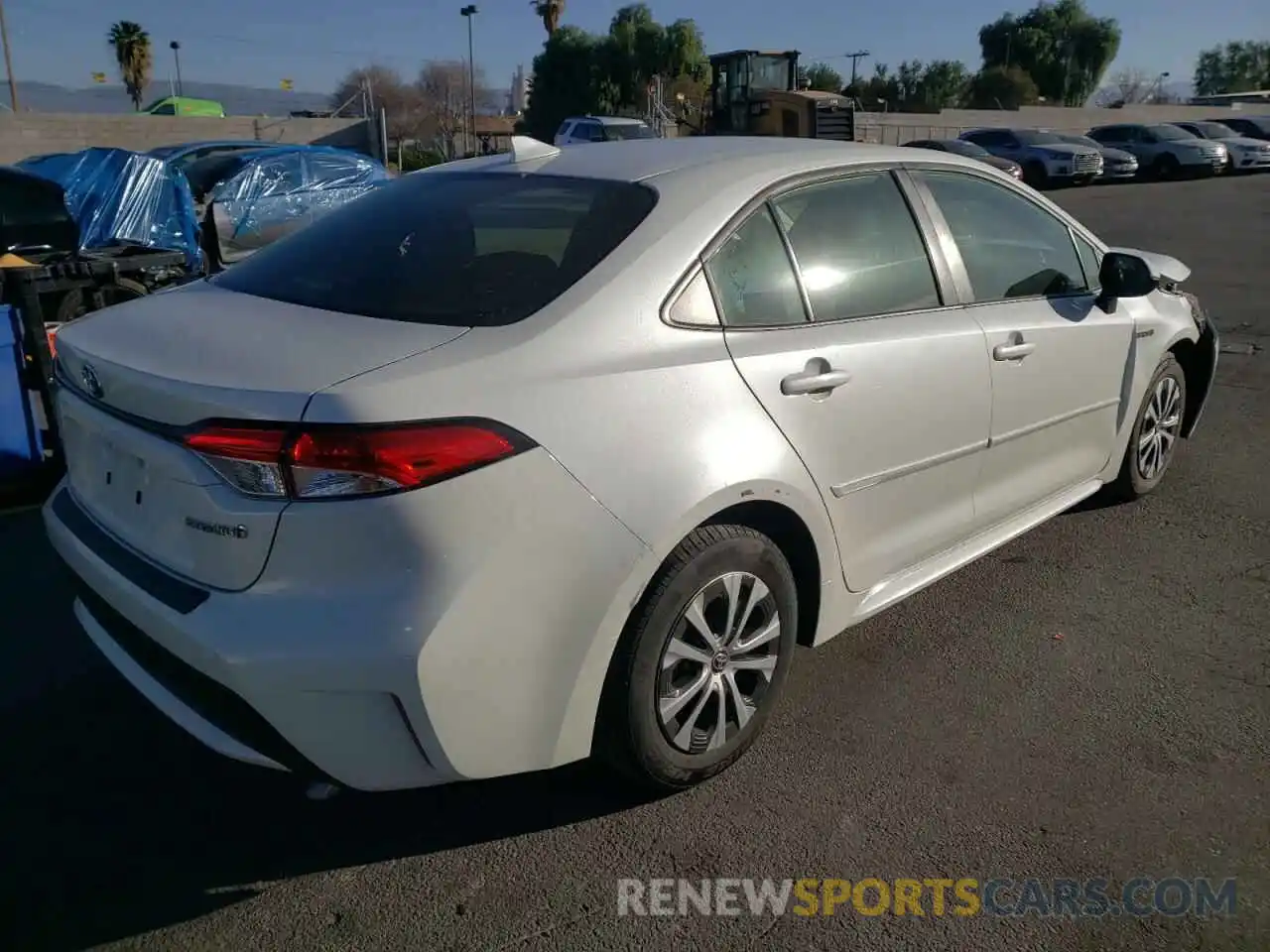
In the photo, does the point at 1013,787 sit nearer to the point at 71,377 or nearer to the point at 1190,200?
the point at 71,377

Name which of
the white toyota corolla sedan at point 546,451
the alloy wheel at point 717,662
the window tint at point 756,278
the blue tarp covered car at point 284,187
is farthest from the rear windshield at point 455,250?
the blue tarp covered car at point 284,187

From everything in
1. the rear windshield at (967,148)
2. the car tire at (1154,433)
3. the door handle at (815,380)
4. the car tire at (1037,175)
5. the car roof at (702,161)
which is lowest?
the car tire at (1037,175)

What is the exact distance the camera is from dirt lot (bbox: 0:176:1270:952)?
7.93 feet

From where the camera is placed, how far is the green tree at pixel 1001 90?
6744 cm

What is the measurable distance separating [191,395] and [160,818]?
122 cm

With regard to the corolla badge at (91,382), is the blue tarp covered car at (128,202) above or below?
below

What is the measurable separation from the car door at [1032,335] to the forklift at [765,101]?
23.1 metres

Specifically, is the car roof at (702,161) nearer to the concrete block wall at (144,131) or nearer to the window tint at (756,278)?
the window tint at (756,278)

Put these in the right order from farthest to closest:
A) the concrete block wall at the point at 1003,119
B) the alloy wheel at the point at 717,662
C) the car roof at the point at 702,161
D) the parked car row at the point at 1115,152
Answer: the concrete block wall at the point at 1003,119 < the parked car row at the point at 1115,152 < the car roof at the point at 702,161 < the alloy wheel at the point at 717,662

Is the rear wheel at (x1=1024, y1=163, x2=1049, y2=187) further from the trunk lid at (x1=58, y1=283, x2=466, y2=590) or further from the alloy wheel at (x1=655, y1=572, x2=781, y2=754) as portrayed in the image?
the trunk lid at (x1=58, y1=283, x2=466, y2=590)

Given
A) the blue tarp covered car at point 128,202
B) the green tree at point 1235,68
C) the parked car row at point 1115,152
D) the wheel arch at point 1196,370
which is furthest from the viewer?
the green tree at point 1235,68

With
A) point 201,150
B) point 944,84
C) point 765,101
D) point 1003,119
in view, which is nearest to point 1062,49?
point 944,84

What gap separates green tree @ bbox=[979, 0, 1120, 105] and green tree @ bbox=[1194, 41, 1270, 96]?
33.1 metres

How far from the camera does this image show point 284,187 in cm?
1233
